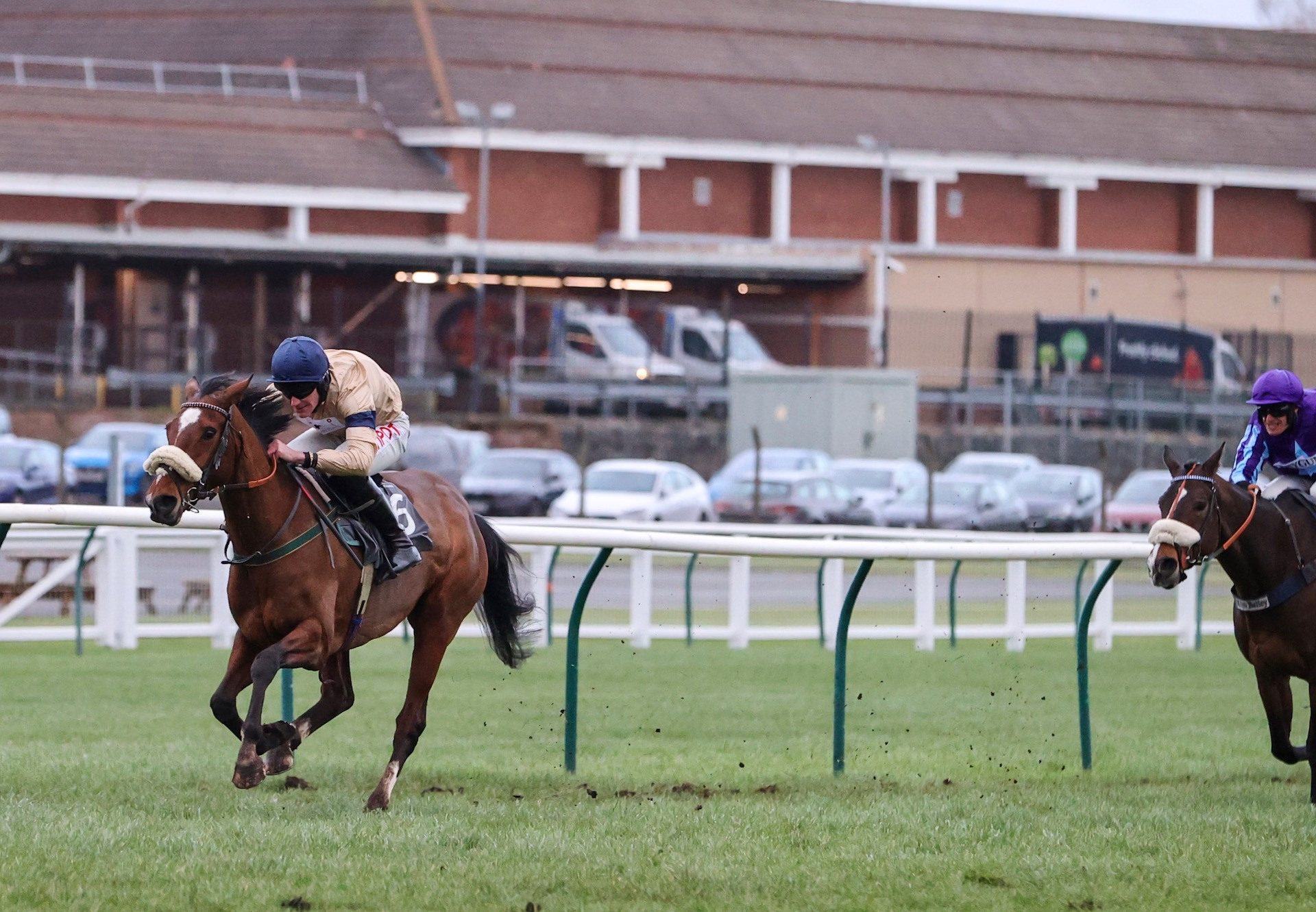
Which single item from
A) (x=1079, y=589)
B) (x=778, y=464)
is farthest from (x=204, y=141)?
(x=1079, y=589)

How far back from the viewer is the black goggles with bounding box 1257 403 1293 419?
A: 8891mm

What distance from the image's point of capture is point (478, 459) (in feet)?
99.9

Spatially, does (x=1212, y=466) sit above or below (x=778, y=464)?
above

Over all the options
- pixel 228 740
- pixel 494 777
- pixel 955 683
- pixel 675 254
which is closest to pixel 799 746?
pixel 494 777

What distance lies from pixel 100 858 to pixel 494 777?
2.94 metres

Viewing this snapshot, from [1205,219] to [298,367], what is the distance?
1797 inches

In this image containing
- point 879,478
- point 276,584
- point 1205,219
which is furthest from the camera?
point 1205,219

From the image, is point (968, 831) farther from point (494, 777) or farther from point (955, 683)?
point (955, 683)

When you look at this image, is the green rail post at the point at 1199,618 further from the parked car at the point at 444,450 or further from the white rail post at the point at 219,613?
the parked car at the point at 444,450

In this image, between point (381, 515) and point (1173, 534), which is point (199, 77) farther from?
point (1173, 534)

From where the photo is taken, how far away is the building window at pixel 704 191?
1879 inches

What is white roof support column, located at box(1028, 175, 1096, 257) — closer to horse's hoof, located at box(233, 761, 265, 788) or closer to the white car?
the white car

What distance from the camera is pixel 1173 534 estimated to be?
8.23 m

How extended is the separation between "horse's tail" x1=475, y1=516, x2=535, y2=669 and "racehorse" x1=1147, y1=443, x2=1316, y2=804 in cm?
276
